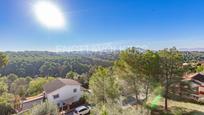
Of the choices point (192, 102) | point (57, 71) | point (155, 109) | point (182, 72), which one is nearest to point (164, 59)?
point (182, 72)

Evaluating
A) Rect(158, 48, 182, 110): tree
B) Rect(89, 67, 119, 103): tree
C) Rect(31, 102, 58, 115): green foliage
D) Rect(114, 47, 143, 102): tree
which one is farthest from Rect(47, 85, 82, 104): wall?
Rect(158, 48, 182, 110): tree

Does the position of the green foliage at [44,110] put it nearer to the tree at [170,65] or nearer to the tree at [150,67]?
the tree at [150,67]

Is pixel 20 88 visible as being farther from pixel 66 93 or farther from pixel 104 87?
pixel 104 87

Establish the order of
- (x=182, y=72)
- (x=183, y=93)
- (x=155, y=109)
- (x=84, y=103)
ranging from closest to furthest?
(x=182, y=72), (x=155, y=109), (x=183, y=93), (x=84, y=103)

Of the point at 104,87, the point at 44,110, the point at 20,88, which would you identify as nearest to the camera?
the point at 44,110

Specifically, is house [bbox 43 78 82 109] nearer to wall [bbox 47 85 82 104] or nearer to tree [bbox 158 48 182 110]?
wall [bbox 47 85 82 104]

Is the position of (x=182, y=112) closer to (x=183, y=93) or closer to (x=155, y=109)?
(x=155, y=109)

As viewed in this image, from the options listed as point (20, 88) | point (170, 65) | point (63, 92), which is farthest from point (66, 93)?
point (20, 88)
